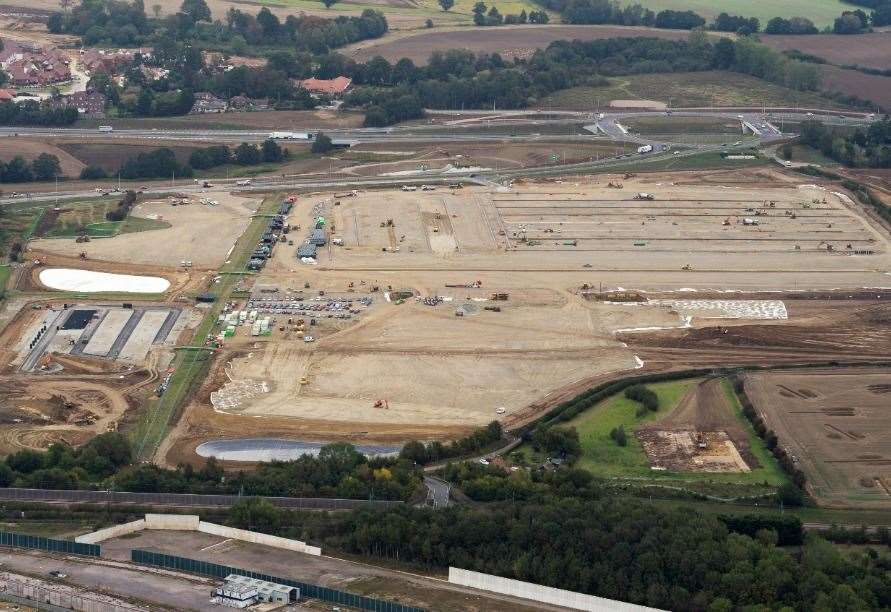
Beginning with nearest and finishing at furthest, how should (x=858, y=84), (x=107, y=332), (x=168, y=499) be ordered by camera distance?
(x=168, y=499)
(x=107, y=332)
(x=858, y=84)

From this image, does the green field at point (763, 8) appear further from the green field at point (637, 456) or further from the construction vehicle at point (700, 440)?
the construction vehicle at point (700, 440)

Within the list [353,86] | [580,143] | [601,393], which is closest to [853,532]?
[601,393]

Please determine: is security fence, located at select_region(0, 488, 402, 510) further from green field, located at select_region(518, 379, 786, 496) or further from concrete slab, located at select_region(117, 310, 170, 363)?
concrete slab, located at select_region(117, 310, 170, 363)

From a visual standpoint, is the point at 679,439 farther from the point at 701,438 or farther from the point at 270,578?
the point at 270,578

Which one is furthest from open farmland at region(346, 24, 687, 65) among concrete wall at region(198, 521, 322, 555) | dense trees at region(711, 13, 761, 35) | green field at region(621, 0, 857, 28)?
concrete wall at region(198, 521, 322, 555)

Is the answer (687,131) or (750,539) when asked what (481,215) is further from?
(750,539)

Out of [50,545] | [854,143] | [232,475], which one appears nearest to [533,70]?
[854,143]
